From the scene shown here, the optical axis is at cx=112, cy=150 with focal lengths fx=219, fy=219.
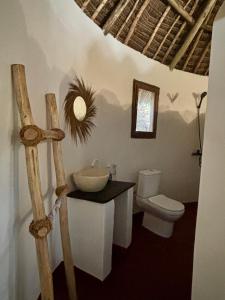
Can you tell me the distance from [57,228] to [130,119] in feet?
5.75

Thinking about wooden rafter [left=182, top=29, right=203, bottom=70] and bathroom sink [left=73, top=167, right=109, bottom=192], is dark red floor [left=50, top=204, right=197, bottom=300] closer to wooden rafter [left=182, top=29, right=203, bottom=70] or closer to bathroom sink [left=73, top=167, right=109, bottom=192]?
bathroom sink [left=73, top=167, right=109, bottom=192]

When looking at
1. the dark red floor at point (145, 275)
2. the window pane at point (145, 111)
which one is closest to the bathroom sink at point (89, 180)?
the dark red floor at point (145, 275)

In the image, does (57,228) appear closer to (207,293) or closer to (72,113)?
(72,113)

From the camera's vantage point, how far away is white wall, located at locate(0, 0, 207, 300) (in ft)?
4.04

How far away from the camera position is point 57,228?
2016mm

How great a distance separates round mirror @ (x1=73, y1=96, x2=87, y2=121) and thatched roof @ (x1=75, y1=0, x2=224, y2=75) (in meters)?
0.91

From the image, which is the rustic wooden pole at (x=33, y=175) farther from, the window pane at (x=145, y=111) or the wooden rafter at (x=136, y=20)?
the window pane at (x=145, y=111)

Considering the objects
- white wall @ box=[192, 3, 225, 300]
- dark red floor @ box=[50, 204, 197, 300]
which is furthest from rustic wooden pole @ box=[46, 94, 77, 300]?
white wall @ box=[192, 3, 225, 300]

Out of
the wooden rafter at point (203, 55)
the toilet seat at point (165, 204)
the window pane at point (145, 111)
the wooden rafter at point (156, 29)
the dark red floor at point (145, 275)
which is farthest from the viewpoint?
the wooden rafter at point (203, 55)

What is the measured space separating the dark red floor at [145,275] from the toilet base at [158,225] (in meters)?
0.08

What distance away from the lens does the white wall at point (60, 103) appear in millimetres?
1230

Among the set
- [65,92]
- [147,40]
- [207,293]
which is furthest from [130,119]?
[207,293]

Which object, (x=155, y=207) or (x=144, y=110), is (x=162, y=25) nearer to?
(x=144, y=110)

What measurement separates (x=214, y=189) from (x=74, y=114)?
4.60ft
